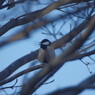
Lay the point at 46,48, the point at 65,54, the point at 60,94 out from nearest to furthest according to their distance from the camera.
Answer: the point at 60,94 → the point at 65,54 → the point at 46,48

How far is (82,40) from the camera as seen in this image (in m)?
1.35

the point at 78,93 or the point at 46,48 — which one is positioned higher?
the point at 46,48

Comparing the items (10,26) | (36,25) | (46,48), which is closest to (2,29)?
(10,26)

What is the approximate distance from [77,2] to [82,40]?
1.99 m

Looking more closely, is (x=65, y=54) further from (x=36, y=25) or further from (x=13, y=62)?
(x=13, y=62)

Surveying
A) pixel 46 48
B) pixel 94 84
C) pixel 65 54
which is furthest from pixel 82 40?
pixel 46 48

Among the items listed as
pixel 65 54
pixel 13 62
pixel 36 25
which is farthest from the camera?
pixel 13 62

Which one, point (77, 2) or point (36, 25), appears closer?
point (36, 25)

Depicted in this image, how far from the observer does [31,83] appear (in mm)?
1382

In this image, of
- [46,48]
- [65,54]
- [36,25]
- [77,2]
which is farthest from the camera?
[46,48]

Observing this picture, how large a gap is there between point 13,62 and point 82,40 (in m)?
2.71

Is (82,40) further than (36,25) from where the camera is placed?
No

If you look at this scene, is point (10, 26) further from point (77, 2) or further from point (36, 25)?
point (36, 25)

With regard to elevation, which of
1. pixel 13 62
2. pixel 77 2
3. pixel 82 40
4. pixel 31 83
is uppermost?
pixel 77 2
